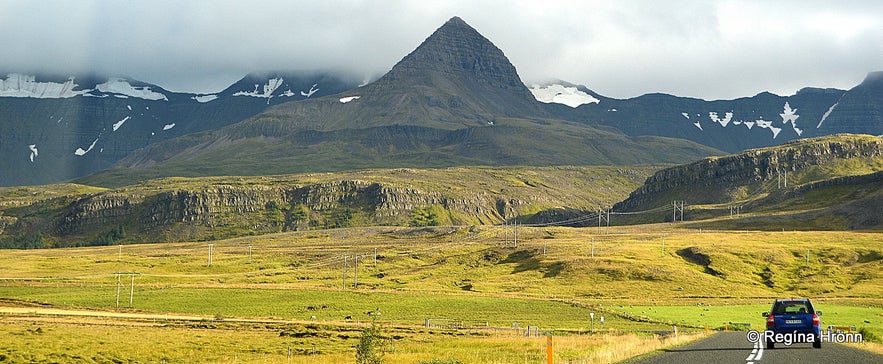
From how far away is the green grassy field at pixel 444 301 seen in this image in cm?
7000

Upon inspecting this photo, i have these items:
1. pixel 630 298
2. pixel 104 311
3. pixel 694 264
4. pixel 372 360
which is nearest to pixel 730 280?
pixel 694 264

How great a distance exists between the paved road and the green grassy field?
305 centimetres

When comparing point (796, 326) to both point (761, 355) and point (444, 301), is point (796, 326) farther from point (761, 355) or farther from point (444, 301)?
point (444, 301)

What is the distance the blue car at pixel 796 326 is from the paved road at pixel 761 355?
428 millimetres

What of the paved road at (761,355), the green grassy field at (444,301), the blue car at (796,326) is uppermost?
the blue car at (796,326)

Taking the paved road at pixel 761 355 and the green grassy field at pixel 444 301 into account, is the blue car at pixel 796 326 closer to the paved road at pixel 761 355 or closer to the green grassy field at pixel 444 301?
the paved road at pixel 761 355

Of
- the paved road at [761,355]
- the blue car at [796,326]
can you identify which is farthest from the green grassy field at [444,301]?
the blue car at [796,326]

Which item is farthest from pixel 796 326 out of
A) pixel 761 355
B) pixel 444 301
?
pixel 444 301

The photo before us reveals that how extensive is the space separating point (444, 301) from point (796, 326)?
9225 cm

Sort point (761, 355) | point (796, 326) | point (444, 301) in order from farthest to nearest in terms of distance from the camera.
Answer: point (444, 301) → point (796, 326) → point (761, 355)

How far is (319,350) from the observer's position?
230 ft

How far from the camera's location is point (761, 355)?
41.5 meters

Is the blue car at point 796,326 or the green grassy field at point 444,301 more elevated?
the blue car at point 796,326

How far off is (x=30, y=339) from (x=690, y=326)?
58.3 meters
